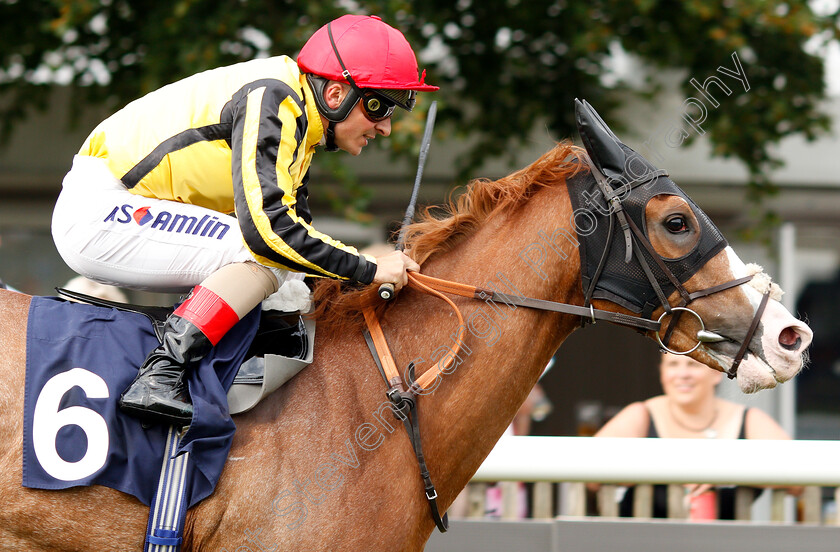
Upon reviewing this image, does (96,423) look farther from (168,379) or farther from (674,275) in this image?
(674,275)

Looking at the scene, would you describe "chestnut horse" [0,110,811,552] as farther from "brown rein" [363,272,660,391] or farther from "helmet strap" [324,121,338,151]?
"helmet strap" [324,121,338,151]

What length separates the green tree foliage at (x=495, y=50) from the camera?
228 inches

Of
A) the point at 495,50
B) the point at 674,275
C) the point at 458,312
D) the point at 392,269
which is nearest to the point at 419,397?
the point at 458,312

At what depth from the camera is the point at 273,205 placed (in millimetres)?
2398

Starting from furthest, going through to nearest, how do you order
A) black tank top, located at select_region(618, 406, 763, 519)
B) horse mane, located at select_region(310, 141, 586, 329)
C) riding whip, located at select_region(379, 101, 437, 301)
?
black tank top, located at select_region(618, 406, 763, 519) < horse mane, located at select_region(310, 141, 586, 329) < riding whip, located at select_region(379, 101, 437, 301)

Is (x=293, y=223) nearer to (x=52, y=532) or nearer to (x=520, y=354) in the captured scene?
(x=520, y=354)

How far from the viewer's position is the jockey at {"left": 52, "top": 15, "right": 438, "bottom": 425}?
243cm

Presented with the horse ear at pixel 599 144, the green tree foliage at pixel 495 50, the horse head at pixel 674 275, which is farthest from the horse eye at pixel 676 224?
the green tree foliage at pixel 495 50

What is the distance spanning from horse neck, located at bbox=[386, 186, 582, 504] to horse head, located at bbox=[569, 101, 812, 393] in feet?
0.33

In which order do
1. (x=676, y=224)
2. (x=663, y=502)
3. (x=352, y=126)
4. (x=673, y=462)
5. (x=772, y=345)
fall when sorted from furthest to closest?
(x=663, y=502), (x=673, y=462), (x=352, y=126), (x=676, y=224), (x=772, y=345)

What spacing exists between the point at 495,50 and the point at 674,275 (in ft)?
15.2

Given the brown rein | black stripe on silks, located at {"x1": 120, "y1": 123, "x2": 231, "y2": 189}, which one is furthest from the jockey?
the brown rein

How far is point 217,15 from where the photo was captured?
233 inches

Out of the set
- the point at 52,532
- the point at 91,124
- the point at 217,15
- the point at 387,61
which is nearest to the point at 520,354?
the point at 387,61
